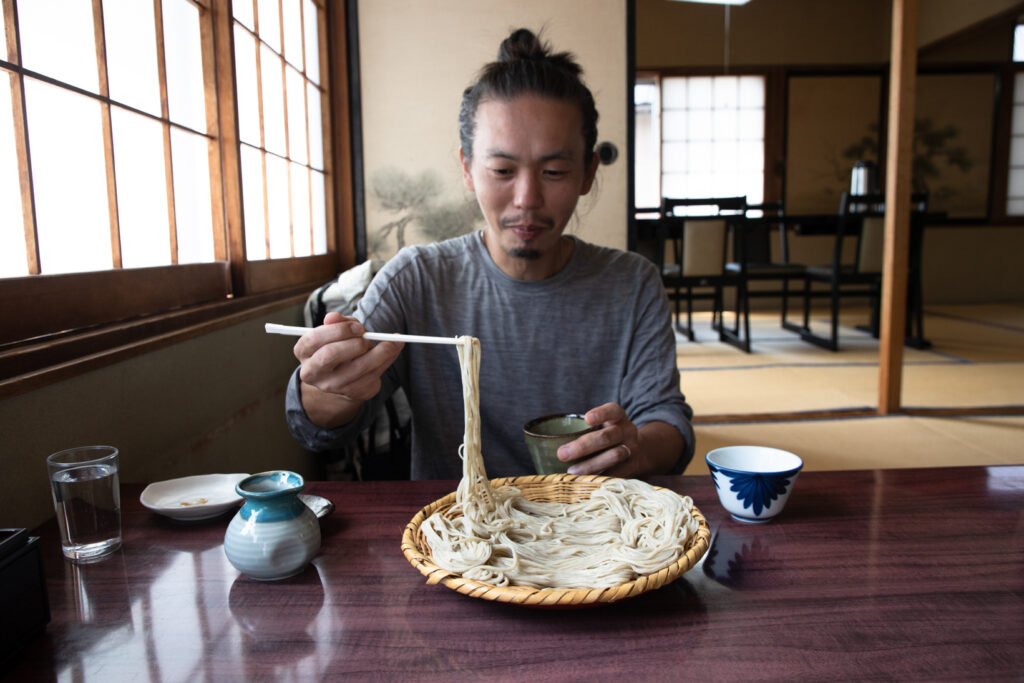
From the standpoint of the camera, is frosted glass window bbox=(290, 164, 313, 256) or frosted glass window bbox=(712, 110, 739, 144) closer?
frosted glass window bbox=(290, 164, 313, 256)

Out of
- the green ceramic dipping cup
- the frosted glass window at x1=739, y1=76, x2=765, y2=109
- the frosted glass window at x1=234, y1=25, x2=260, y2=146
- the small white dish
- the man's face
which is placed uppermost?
the frosted glass window at x1=739, y1=76, x2=765, y2=109

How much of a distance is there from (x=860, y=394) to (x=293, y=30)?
337cm

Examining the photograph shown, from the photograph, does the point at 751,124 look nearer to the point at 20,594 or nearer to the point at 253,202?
the point at 253,202

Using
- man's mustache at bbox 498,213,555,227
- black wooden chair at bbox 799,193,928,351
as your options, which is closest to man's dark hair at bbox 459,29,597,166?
man's mustache at bbox 498,213,555,227

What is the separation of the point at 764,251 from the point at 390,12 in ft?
14.2

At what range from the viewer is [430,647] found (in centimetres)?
64

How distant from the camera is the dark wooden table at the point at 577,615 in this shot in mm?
607

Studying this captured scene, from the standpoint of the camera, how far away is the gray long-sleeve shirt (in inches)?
58.1

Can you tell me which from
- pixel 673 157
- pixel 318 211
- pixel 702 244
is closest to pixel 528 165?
pixel 318 211

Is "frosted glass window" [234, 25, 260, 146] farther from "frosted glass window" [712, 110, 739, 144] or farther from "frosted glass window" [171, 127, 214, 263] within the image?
"frosted glass window" [712, 110, 739, 144]

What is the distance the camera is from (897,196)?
11.1 feet

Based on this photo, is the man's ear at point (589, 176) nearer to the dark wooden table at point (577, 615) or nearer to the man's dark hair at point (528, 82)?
the man's dark hair at point (528, 82)

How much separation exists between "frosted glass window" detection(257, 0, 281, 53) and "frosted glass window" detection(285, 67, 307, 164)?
0.41ft

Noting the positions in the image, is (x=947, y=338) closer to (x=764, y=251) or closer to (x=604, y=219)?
(x=764, y=251)
